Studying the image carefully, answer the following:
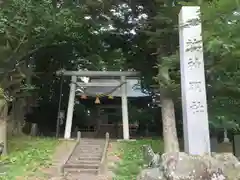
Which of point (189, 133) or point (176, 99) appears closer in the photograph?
point (189, 133)

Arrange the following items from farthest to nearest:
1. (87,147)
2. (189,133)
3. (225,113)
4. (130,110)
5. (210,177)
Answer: (130,110) → (87,147) → (225,113) → (189,133) → (210,177)

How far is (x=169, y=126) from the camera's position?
11.5 m

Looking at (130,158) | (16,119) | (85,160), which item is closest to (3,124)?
(85,160)

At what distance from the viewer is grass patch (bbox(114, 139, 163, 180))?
31.5 ft

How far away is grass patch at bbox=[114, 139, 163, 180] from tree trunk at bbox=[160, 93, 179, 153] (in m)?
1.11

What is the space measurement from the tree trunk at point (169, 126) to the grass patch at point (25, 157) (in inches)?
161

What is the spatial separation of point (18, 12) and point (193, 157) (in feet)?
25.6

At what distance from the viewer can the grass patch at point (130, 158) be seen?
9.59 m

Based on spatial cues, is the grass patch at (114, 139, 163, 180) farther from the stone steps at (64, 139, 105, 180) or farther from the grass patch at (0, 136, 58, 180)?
the grass patch at (0, 136, 58, 180)

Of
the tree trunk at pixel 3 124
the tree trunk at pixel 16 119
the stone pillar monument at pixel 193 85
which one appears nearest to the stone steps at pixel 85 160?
the tree trunk at pixel 3 124

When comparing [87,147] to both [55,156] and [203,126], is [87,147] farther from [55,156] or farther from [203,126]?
[203,126]

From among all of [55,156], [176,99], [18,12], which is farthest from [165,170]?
[18,12]

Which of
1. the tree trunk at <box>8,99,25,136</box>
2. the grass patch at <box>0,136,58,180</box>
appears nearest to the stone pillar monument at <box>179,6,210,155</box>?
the grass patch at <box>0,136,58,180</box>

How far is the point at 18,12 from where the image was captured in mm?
10953
